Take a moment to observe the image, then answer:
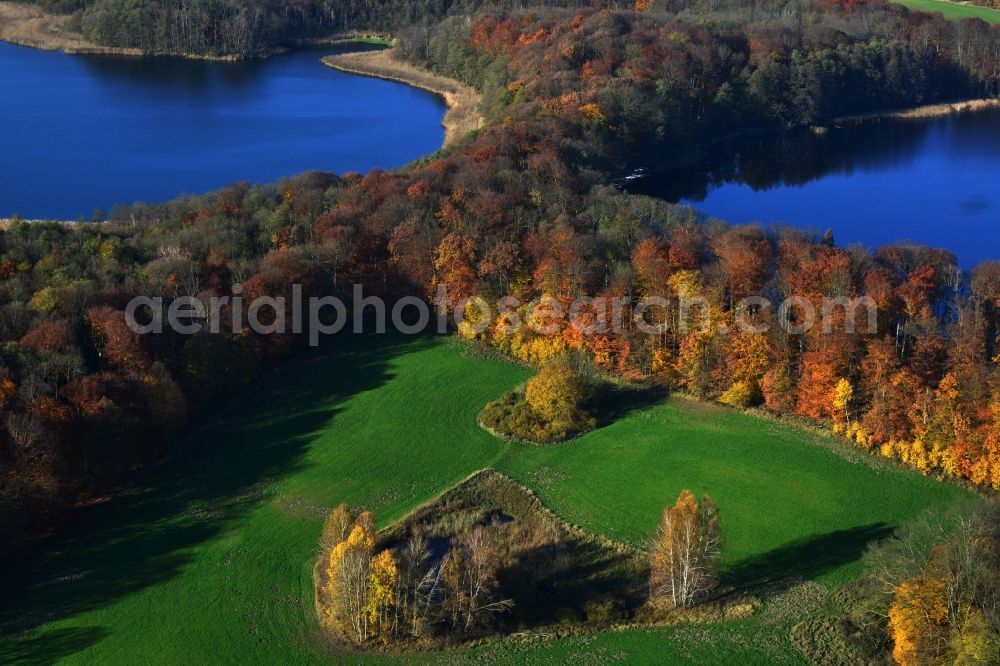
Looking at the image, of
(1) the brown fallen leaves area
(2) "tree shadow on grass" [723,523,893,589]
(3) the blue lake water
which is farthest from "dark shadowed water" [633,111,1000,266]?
(1) the brown fallen leaves area

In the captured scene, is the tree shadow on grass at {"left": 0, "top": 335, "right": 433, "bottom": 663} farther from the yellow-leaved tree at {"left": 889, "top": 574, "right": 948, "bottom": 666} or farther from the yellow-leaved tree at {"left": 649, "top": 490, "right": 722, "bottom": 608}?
the yellow-leaved tree at {"left": 889, "top": 574, "right": 948, "bottom": 666}

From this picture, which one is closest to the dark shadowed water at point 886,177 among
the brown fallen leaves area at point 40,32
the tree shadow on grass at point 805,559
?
the tree shadow on grass at point 805,559

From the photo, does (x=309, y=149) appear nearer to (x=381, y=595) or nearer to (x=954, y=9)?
(x=381, y=595)

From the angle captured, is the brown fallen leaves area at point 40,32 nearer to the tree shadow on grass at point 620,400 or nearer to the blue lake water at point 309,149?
the blue lake water at point 309,149

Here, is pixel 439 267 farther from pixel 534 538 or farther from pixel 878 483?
pixel 878 483

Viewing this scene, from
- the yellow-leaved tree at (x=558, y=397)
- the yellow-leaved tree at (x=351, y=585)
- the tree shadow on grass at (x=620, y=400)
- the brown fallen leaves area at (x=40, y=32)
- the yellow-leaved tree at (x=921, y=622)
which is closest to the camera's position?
the yellow-leaved tree at (x=921, y=622)

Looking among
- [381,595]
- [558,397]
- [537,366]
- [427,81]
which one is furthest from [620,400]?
[427,81]
